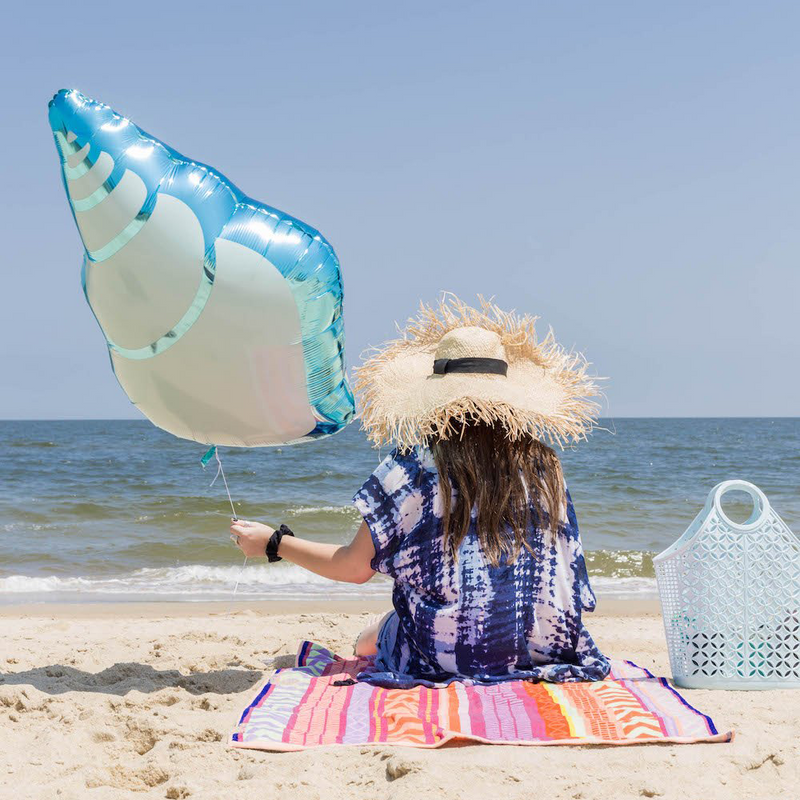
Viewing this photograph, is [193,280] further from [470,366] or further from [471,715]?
[471,715]

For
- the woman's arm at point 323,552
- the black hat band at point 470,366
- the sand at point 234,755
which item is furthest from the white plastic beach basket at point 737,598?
the woman's arm at point 323,552

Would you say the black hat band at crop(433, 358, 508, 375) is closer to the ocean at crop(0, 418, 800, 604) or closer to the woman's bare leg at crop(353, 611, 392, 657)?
the ocean at crop(0, 418, 800, 604)

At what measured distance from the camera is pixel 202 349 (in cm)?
292

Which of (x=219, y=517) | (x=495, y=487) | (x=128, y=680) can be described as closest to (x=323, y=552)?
(x=495, y=487)

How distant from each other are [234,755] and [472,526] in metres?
1.04

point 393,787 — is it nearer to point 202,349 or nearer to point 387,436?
point 387,436

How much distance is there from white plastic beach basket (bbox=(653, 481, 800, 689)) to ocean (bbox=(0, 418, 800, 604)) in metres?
0.60

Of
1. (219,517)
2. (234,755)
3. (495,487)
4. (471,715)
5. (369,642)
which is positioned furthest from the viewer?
(219,517)

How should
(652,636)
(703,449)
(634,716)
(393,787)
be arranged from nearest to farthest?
1. (393,787)
2. (634,716)
3. (652,636)
4. (703,449)

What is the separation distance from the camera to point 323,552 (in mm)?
2928

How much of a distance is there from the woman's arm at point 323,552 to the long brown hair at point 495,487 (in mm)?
298

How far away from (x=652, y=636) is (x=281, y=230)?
10.7 ft

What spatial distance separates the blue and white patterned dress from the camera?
2826 millimetres

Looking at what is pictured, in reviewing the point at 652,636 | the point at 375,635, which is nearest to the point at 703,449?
the point at 652,636
